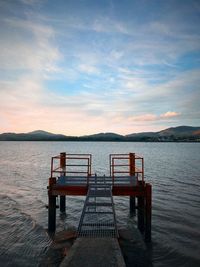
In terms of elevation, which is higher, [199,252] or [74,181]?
[74,181]

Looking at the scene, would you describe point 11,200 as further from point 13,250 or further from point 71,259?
point 71,259

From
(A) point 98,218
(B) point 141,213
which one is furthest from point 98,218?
(B) point 141,213

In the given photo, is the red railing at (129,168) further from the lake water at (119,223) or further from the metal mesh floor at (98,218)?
the lake water at (119,223)

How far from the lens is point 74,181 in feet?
43.2

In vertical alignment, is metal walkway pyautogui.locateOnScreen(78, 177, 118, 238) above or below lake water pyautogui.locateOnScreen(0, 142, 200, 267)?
above

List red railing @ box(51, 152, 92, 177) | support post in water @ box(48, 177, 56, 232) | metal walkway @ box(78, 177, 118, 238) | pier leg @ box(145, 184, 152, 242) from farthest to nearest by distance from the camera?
red railing @ box(51, 152, 92, 177)
support post in water @ box(48, 177, 56, 232)
pier leg @ box(145, 184, 152, 242)
metal walkway @ box(78, 177, 118, 238)

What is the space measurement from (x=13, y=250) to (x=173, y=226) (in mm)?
8520

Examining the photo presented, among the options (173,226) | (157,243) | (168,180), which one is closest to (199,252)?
(157,243)

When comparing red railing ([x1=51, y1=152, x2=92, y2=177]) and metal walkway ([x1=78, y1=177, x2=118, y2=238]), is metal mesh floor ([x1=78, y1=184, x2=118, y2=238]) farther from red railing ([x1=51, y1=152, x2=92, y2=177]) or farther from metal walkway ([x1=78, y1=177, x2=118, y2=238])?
red railing ([x1=51, y1=152, x2=92, y2=177])

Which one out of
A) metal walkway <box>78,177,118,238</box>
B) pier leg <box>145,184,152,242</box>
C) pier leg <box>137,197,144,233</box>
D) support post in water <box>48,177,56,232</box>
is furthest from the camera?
pier leg <box>137,197,144,233</box>

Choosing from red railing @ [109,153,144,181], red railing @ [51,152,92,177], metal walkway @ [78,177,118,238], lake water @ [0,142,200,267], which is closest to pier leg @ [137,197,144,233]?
lake water @ [0,142,200,267]

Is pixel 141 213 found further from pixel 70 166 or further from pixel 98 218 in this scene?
pixel 70 166

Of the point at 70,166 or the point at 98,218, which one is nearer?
the point at 98,218

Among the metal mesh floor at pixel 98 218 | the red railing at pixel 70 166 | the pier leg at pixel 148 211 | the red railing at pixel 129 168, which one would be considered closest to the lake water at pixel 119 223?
the pier leg at pixel 148 211
